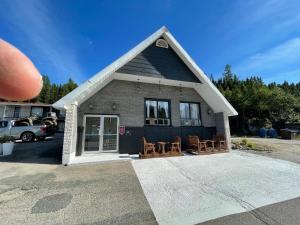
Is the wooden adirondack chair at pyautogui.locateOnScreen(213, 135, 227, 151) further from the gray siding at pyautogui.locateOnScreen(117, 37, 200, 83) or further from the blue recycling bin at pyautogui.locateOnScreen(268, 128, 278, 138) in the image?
the blue recycling bin at pyautogui.locateOnScreen(268, 128, 278, 138)

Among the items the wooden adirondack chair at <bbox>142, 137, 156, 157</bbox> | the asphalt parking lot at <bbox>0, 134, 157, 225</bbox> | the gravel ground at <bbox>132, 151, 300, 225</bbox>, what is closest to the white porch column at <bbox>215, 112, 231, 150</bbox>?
the gravel ground at <bbox>132, 151, 300, 225</bbox>

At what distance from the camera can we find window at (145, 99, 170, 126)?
9961 mm

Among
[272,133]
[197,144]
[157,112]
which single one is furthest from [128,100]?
[272,133]

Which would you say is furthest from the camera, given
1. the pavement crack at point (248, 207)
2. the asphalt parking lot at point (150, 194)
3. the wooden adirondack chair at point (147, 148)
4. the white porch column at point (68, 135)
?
the wooden adirondack chair at point (147, 148)

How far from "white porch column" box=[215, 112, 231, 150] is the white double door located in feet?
21.7

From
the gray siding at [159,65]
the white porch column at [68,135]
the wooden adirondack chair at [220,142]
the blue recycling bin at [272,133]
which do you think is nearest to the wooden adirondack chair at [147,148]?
the white porch column at [68,135]

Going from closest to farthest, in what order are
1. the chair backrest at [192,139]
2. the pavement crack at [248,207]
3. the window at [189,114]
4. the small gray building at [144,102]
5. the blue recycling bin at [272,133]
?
1. the pavement crack at [248,207]
2. the small gray building at [144,102]
3. the chair backrest at [192,139]
4. the window at [189,114]
5. the blue recycling bin at [272,133]

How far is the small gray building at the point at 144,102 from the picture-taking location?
8.86m

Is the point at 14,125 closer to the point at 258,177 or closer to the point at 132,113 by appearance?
the point at 132,113

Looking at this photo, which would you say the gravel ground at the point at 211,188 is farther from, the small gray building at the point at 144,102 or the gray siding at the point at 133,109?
the small gray building at the point at 144,102

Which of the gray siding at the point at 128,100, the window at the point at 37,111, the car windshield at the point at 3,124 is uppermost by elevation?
the window at the point at 37,111

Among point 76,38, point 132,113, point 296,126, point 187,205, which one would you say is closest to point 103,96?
point 132,113

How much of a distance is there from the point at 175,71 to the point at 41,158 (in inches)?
328

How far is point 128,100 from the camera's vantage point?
9.61 metres
